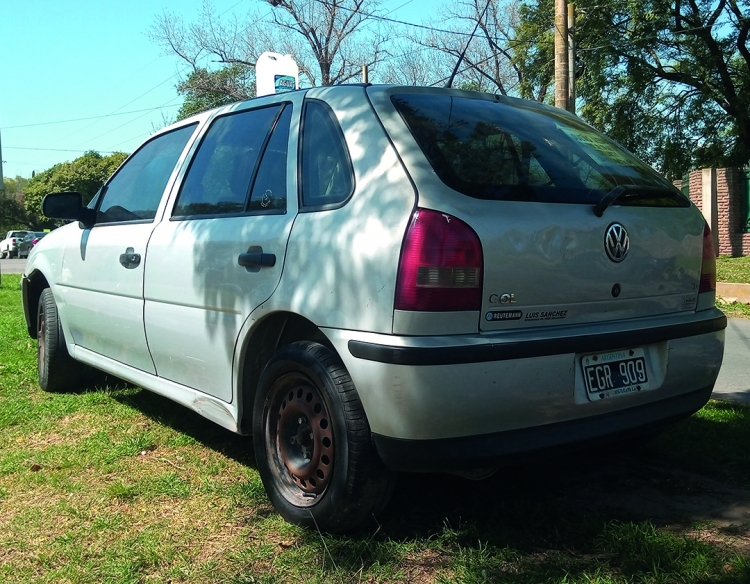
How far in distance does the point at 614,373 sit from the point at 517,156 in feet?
2.87

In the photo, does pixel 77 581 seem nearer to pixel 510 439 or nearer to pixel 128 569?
pixel 128 569

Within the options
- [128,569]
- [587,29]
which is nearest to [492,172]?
[128,569]

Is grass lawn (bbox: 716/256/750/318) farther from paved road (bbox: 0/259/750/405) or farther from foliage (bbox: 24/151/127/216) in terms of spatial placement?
foliage (bbox: 24/151/127/216)

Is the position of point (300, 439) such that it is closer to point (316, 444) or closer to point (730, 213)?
point (316, 444)

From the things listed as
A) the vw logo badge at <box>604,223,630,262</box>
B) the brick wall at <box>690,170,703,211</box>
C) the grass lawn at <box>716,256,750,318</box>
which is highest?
the brick wall at <box>690,170,703,211</box>

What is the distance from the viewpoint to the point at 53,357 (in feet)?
16.6

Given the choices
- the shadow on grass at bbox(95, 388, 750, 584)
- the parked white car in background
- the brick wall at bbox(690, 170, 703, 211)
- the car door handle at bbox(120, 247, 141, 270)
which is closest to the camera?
the shadow on grass at bbox(95, 388, 750, 584)

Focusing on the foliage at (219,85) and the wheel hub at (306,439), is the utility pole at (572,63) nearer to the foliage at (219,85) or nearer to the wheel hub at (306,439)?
the wheel hub at (306,439)

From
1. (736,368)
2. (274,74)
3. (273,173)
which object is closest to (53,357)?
(273,173)

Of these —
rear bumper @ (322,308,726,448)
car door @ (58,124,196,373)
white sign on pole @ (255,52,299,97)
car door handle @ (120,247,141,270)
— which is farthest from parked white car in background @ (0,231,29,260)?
rear bumper @ (322,308,726,448)

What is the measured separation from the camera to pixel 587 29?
62.9 feet

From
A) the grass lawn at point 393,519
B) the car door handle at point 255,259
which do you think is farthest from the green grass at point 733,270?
the car door handle at point 255,259

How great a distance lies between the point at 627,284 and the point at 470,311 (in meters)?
0.71

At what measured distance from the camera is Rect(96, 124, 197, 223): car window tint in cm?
404
